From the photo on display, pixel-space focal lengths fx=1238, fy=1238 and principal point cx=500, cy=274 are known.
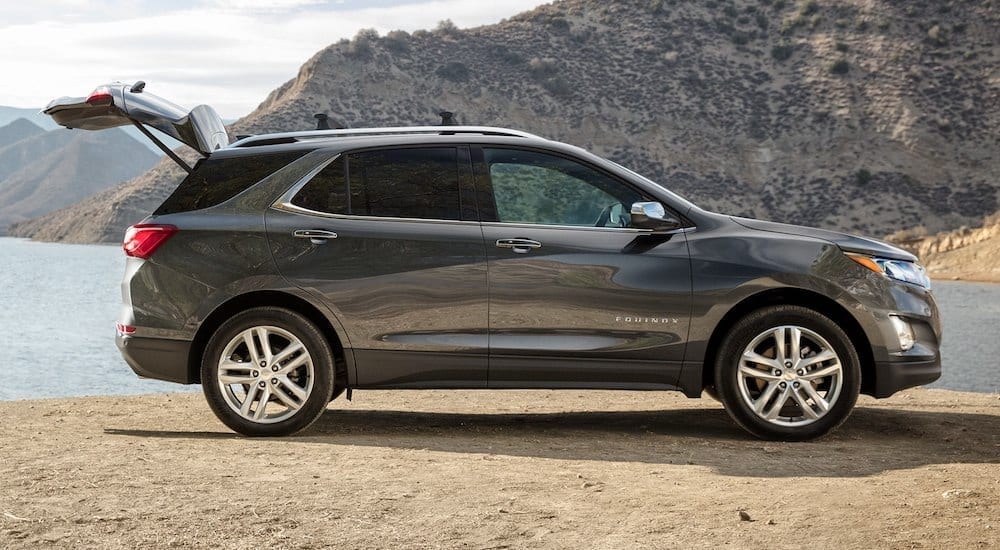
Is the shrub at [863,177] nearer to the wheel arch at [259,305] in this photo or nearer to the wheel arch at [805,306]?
the wheel arch at [805,306]

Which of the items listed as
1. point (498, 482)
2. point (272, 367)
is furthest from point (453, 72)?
point (498, 482)

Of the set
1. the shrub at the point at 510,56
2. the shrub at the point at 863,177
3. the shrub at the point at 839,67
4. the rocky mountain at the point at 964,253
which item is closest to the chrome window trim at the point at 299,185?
the rocky mountain at the point at 964,253

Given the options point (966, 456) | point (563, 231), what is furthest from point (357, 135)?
point (966, 456)

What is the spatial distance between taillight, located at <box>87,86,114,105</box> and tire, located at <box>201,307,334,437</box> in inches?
69.5

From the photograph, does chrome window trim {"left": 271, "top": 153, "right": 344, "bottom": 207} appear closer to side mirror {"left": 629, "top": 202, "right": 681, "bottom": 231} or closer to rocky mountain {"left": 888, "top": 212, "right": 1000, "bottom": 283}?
side mirror {"left": 629, "top": 202, "right": 681, "bottom": 231}

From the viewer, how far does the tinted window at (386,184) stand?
7.32 m

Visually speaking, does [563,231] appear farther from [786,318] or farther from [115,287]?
[115,287]

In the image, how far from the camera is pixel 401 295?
7184 mm

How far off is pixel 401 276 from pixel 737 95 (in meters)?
81.0

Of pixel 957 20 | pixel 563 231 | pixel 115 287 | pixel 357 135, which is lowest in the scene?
pixel 115 287

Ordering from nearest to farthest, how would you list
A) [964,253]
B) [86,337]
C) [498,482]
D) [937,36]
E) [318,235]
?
[498,482] → [318,235] → [86,337] → [964,253] → [937,36]

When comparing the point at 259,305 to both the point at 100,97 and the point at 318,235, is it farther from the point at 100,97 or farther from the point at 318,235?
the point at 100,97

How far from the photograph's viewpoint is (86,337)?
38.9 meters

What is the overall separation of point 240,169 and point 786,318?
132 inches
